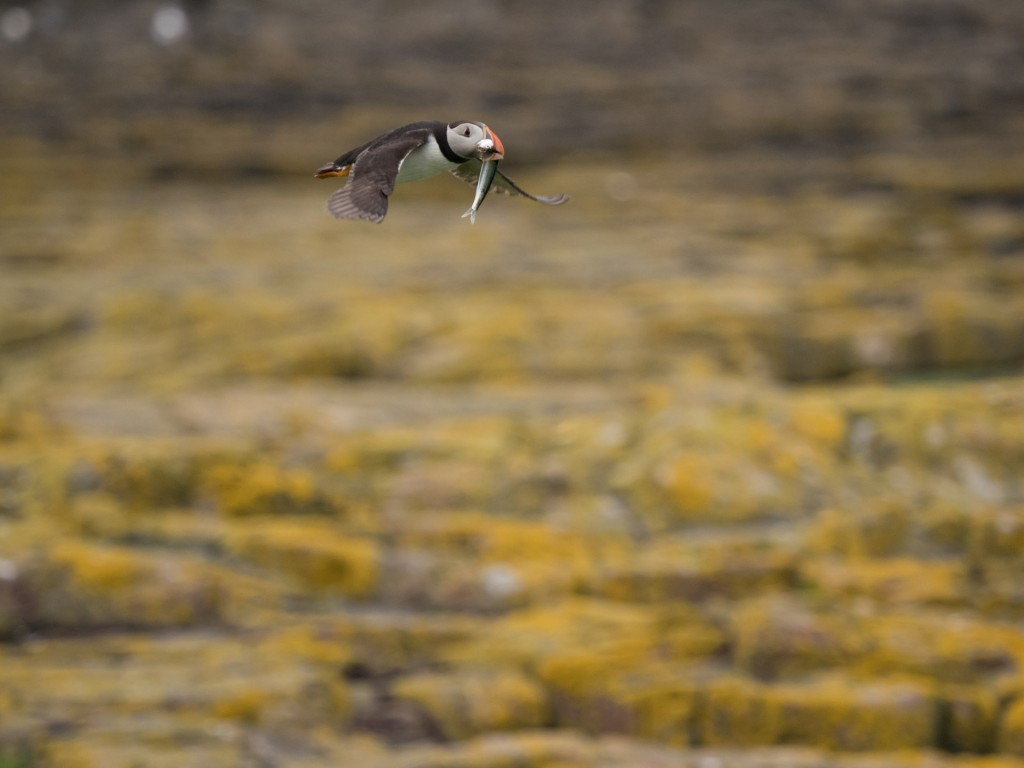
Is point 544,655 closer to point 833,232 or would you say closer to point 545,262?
point 545,262

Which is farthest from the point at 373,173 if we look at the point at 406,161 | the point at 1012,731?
the point at 1012,731

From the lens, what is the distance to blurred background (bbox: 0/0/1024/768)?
15336mm

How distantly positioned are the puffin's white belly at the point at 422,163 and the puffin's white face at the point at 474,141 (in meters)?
0.19

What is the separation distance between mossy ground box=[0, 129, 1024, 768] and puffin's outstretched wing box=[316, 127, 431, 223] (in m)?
9.87

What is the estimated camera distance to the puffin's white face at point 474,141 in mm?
4465

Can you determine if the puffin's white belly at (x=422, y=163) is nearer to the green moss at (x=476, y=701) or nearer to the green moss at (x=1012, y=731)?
the green moss at (x=476, y=701)

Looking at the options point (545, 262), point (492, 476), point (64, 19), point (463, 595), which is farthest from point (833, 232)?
point (64, 19)

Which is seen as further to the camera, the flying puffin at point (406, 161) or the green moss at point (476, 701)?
the green moss at point (476, 701)

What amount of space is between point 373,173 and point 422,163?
26 cm

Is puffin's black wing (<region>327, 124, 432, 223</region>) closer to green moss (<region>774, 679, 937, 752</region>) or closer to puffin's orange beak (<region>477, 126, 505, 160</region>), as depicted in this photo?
puffin's orange beak (<region>477, 126, 505, 160</region>)

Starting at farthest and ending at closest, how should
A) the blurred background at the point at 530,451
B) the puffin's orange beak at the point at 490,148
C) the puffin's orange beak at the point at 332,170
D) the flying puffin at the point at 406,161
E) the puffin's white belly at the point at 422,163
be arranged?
the blurred background at the point at 530,451 < the puffin's orange beak at the point at 332,170 < the puffin's white belly at the point at 422,163 < the flying puffin at the point at 406,161 < the puffin's orange beak at the point at 490,148

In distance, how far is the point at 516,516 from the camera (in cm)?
1972

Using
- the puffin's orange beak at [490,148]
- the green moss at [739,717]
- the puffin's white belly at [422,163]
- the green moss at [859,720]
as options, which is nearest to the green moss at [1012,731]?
the green moss at [859,720]

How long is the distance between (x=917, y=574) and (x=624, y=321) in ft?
37.1
